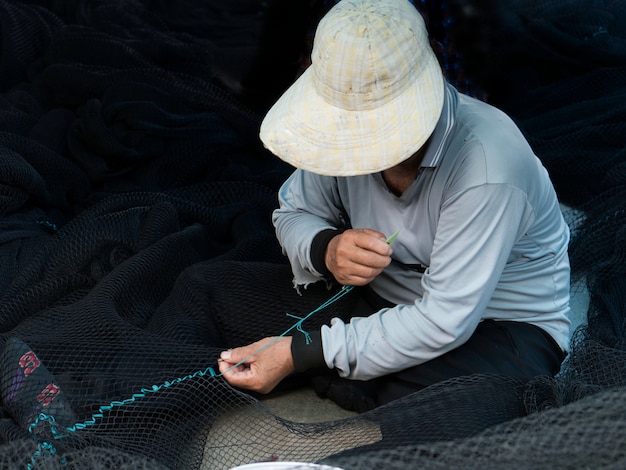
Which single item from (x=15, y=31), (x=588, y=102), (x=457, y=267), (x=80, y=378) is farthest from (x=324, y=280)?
(x=15, y=31)

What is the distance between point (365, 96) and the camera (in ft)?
4.84

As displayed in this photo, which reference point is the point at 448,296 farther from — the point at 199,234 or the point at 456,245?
the point at 199,234

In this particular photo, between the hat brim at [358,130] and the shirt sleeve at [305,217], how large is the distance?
418 millimetres

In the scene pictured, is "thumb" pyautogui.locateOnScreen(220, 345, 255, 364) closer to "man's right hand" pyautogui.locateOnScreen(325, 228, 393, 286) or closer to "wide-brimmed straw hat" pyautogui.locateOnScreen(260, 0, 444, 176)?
"man's right hand" pyautogui.locateOnScreen(325, 228, 393, 286)

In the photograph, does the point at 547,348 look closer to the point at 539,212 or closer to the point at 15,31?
the point at 539,212

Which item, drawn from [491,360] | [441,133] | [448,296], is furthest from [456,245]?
[491,360]

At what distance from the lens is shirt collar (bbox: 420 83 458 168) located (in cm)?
158

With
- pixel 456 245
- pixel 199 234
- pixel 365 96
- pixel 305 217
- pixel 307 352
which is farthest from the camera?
pixel 199 234

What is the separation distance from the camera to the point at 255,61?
11.0ft

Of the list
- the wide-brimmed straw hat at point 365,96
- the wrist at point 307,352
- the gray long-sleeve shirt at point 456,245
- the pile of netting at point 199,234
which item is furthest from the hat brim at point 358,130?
the pile of netting at point 199,234

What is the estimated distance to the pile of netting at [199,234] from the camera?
1601 mm

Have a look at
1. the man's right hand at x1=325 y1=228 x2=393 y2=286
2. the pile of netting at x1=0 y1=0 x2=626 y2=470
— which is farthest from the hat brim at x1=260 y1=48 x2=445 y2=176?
the pile of netting at x1=0 y1=0 x2=626 y2=470

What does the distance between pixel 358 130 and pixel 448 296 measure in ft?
1.23

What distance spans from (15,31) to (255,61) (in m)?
0.95
